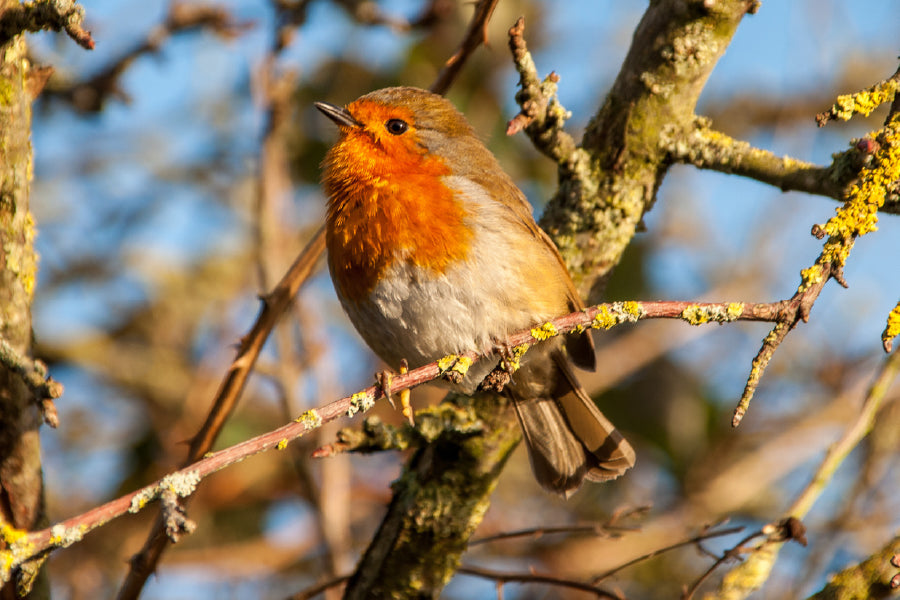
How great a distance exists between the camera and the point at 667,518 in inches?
206

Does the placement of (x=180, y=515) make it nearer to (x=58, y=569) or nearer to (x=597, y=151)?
(x=597, y=151)

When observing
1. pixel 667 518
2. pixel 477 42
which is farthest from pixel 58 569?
pixel 477 42

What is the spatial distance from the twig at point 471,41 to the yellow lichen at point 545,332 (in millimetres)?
990

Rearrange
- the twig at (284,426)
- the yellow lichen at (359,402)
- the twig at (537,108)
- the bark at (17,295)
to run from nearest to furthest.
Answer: the twig at (284,426), the yellow lichen at (359,402), the bark at (17,295), the twig at (537,108)

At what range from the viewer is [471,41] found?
288 centimetres

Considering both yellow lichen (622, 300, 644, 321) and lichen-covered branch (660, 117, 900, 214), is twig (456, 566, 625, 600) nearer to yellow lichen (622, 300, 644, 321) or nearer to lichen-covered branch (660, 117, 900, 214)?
yellow lichen (622, 300, 644, 321)

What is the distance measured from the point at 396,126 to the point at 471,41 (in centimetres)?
73

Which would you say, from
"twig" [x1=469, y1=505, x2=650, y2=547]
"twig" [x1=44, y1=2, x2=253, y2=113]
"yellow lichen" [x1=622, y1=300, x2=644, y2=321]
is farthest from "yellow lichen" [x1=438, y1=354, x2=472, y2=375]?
"twig" [x1=44, y1=2, x2=253, y2=113]

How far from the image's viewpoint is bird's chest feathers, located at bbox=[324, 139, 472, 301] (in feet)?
9.78

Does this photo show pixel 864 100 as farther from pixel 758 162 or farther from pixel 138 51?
pixel 138 51

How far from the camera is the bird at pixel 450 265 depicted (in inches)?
117

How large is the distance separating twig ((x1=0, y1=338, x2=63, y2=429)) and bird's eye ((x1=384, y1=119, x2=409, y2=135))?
177 cm

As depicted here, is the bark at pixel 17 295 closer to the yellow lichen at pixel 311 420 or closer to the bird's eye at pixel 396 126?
the yellow lichen at pixel 311 420

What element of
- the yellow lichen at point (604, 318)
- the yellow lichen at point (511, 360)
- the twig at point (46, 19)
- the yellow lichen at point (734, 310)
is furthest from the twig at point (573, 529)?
the twig at point (46, 19)
